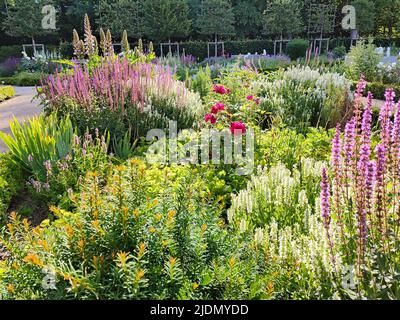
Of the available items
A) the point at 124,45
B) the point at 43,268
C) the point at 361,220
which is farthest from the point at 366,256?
the point at 124,45

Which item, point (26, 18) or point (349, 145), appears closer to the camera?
point (349, 145)

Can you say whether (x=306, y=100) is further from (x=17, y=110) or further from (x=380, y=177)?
(x=17, y=110)

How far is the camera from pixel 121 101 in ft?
18.5

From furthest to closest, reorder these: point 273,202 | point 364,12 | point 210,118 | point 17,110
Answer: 1. point 364,12
2. point 17,110
3. point 210,118
4. point 273,202

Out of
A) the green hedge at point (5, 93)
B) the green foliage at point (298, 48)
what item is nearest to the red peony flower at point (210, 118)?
the green hedge at point (5, 93)

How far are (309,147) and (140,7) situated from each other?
25.5m

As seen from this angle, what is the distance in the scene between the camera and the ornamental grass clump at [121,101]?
5.57m

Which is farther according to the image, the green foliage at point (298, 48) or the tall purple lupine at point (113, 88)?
the green foliage at point (298, 48)

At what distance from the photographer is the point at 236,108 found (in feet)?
19.7

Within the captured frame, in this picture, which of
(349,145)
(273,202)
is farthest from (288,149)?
(349,145)

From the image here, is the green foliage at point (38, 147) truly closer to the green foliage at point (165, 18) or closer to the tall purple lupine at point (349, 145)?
the tall purple lupine at point (349, 145)

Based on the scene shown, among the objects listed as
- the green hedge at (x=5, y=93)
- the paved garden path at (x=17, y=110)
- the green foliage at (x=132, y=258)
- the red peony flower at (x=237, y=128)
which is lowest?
the paved garden path at (x=17, y=110)

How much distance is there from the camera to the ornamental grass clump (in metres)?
5.57
